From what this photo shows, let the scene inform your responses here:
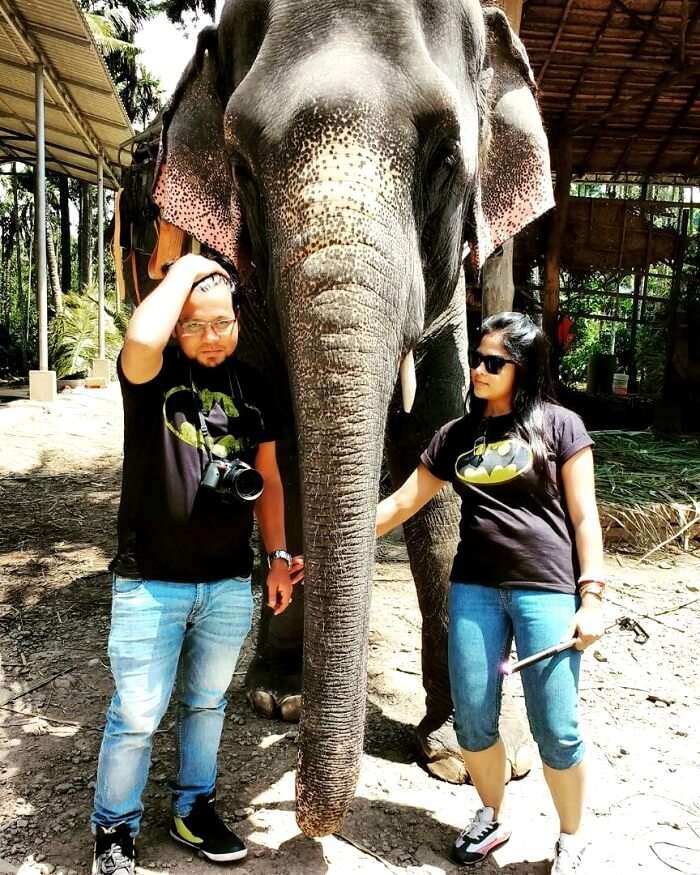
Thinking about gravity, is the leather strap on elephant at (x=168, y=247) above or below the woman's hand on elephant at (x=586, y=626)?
above

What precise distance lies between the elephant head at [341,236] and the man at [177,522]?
0.69ft

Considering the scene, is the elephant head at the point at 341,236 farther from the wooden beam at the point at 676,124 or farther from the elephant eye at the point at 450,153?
the wooden beam at the point at 676,124

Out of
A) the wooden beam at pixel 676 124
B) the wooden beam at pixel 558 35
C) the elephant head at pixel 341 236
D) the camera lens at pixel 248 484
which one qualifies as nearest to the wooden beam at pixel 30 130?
the wooden beam at pixel 558 35

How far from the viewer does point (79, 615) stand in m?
4.13

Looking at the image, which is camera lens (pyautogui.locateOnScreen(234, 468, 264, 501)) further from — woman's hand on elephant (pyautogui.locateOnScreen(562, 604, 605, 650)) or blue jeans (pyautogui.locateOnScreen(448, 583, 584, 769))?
woman's hand on elephant (pyautogui.locateOnScreen(562, 604, 605, 650))

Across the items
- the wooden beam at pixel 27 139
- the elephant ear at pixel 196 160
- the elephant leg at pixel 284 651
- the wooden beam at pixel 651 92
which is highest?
the wooden beam at pixel 27 139

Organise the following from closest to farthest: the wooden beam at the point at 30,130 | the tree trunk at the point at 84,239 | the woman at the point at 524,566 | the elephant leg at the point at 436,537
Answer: the woman at the point at 524,566, the elephant leg at the point at 436,537, the wooden beam at the point at 30,130, the tree trunk at the point at 84,239

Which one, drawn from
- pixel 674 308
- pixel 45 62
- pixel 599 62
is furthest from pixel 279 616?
pixel 45 62

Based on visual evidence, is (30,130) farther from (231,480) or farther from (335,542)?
(335,542)

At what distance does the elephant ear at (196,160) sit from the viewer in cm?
257

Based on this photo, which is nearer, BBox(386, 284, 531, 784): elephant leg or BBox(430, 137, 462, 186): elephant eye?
BBox(430, 137, 462, 186): elephant eye

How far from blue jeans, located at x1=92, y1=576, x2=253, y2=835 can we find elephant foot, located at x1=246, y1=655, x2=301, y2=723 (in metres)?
0.80

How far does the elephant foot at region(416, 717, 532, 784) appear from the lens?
2703 mm

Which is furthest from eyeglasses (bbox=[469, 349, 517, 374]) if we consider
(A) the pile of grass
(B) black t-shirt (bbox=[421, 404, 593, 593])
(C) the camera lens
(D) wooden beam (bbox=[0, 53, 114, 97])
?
(D) wooden beam (bbox=[0, 53, 114, 97])
